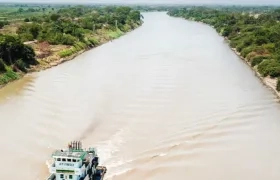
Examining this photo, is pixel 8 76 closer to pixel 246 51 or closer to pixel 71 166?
pixel 71 166

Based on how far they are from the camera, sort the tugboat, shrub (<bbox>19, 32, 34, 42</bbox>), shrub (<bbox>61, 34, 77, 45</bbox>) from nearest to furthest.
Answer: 1. the tugboat
2. shrub (<bbox>19, 32, 34, 42</bbox>)
3. shrub (<bbox>61, 34, 77, 45</bbox>)

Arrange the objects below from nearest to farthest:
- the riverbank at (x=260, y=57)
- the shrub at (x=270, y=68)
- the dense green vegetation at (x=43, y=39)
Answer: the riverbank at (x=260, y=57), the shrub at (x=270, y=68), the dense green vegetation at (x=43, y=39)

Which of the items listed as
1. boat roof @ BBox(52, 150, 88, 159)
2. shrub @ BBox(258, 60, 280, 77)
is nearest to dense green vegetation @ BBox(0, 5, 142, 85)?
boat roof @ BBox(52, 150, 88, 159)

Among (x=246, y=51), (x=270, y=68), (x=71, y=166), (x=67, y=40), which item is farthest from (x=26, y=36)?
(x=71, y=166)

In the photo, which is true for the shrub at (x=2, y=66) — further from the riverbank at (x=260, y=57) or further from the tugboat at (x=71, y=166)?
the riverbank at (x=260, y=57)

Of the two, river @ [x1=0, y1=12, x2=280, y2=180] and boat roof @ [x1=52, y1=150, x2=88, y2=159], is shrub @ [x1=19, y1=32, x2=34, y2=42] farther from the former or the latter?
boat roof @ [x1=52, y1=150, x2=88, y2=159]

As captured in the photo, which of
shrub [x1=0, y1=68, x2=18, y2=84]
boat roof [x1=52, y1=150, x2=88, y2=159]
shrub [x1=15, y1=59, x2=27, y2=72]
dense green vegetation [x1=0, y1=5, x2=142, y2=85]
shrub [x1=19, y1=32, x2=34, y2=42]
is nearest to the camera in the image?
boat roof [x1=52, y1=150, x2=88, y2=159]

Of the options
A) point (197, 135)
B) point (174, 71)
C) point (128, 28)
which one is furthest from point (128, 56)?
point (128, 28)

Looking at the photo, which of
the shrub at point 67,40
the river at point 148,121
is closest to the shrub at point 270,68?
the river at point 148,121

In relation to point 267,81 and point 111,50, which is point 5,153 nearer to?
point 267,81
